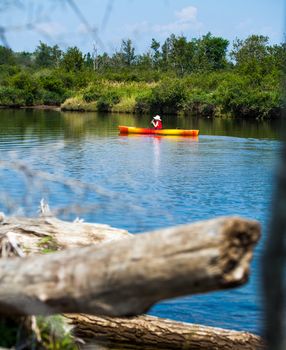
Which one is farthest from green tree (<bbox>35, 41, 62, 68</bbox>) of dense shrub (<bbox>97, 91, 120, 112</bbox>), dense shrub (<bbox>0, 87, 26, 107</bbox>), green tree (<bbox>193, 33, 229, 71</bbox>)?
green tree (<bbox>193, 33, 229, 71</bbox>)

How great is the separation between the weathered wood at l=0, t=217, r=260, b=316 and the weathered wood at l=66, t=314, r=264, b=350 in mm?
2679

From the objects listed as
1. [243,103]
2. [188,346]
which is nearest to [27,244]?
[188,346]

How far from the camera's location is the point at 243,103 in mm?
54938

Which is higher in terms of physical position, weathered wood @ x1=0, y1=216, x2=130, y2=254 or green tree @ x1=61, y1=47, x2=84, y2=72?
green tree @ x1=61, y1=47, x2=84, y2=72

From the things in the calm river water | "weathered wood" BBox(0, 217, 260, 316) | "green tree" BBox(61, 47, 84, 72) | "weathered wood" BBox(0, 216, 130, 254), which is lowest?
the calm river water

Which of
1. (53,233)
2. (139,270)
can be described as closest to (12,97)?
(53,233)

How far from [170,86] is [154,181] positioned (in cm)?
4002

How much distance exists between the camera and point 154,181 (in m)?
19.9

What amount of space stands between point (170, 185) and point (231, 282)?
16.4m

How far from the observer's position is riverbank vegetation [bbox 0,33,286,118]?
183 ft

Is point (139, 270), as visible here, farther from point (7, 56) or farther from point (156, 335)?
point (156, 335)

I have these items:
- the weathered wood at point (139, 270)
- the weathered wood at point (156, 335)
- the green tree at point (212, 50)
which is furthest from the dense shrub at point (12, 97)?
the weathered wood at point (139, 270)

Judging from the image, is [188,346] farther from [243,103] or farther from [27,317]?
[243,103]

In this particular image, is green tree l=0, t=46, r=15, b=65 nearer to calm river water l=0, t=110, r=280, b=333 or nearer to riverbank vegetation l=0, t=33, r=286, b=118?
calm river water l=0, t=110, r=280, b=333
